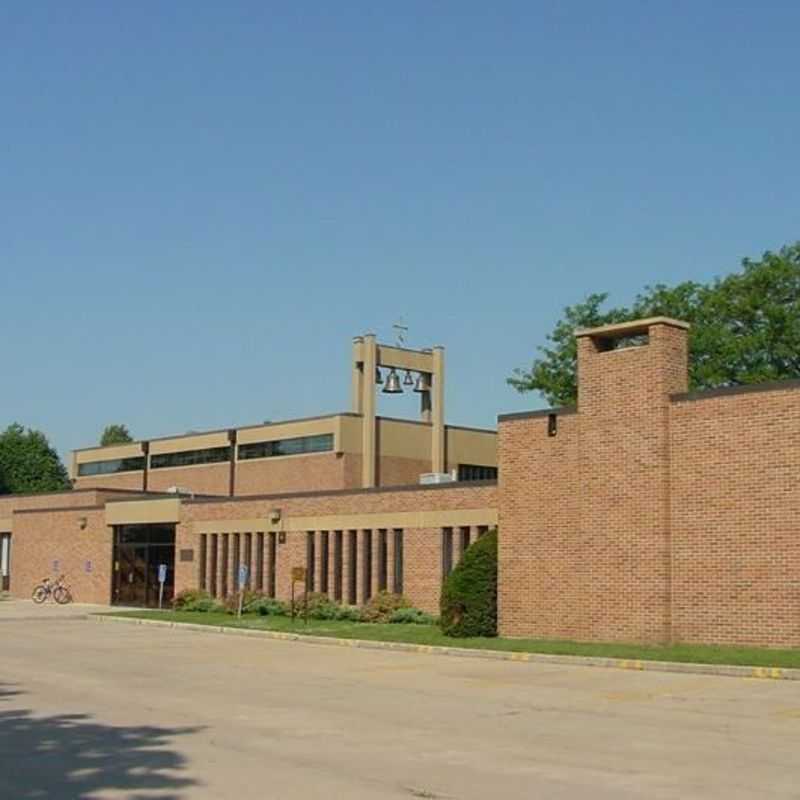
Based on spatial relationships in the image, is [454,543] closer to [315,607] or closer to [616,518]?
[315,607]

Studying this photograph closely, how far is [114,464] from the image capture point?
7650 cm

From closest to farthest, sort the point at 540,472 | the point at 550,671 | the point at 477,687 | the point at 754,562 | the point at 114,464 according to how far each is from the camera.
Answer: the point at 477,687 → the point at 550,671 → the point at 754,562 → the point at 540,472 → the point at 114,464

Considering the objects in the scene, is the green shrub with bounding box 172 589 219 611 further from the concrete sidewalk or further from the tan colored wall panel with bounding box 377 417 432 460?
the tan colored wall panel with bounding box 377 417 432 460

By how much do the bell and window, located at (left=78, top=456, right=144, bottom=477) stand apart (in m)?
22.5

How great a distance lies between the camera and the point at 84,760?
39.7 feet

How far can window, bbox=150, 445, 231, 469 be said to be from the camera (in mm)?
66438

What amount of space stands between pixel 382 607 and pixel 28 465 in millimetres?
80389

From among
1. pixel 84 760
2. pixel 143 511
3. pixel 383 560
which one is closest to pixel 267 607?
pixel 383 560

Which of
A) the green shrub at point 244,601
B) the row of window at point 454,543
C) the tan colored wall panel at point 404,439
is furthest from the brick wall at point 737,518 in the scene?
the tan colored wall panel at point 404,439

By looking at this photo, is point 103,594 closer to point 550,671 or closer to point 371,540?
point 371,540

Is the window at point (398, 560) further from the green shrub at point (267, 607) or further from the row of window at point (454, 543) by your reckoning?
the green shrub at point (267, 607)

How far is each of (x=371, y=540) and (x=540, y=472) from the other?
10.3m

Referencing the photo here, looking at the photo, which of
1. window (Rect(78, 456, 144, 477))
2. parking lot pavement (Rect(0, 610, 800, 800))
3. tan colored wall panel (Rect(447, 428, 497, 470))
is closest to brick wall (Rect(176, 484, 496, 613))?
parking lot pavement (Rect(0, 610, 800, 800))

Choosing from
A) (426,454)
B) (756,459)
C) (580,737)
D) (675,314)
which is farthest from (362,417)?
(580,737)
